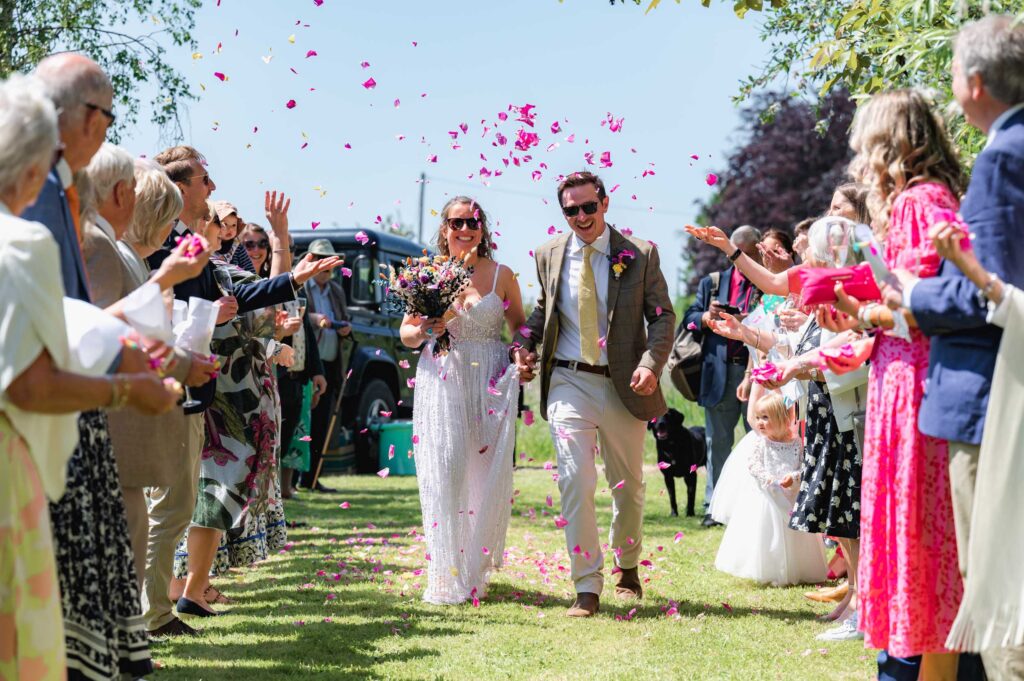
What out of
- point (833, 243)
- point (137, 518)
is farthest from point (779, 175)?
point (137, 518)

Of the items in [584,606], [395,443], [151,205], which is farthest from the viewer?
[395,443]

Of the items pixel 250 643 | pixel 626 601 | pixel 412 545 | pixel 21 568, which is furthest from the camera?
pixel 412 545

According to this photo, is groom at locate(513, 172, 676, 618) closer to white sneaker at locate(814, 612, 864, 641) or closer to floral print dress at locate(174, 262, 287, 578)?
white sneaker at locate(814, 612, 864, 641)

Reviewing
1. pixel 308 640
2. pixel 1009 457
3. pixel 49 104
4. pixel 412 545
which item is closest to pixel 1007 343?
pixel 1009 457

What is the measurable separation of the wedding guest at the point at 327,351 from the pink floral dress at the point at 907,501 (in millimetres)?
8280

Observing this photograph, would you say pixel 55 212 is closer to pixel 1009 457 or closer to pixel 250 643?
pixel 1009 457

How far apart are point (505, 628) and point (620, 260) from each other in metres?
2.11

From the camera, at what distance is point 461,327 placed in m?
6.45

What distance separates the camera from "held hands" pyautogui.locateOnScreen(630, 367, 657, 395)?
5980mm

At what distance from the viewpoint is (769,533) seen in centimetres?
679

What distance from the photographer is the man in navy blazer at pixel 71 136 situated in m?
2.93

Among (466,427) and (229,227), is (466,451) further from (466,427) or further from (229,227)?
(229,227)

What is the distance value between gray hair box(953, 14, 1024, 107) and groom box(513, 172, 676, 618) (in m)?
3.06

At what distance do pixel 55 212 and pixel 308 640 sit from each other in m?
3.05
